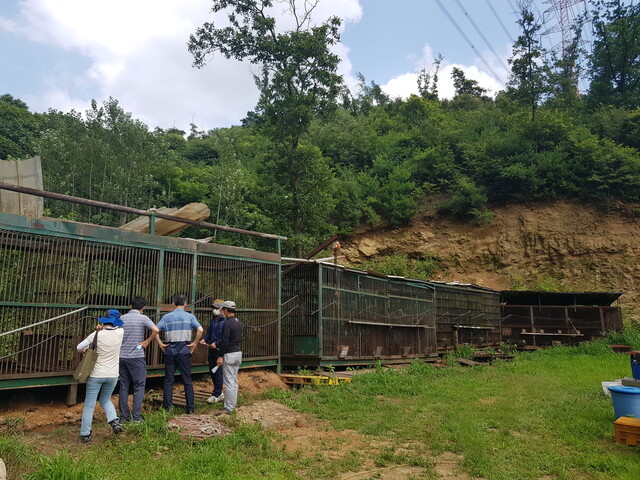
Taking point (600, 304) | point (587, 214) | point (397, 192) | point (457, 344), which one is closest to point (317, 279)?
point (457, 344)

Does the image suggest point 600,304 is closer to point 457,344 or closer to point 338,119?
point 457,344

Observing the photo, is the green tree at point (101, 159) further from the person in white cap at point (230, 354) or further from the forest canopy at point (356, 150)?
the person in white cap at point (230, 354)

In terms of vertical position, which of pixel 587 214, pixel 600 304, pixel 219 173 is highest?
pixel 219 173

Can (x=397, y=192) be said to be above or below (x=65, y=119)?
below

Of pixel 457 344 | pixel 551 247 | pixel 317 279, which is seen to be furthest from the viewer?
pixel 551 247

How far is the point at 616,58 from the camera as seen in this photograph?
109ft

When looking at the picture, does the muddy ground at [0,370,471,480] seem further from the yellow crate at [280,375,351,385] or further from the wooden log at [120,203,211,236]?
the wooden log at [120,203,211,236]

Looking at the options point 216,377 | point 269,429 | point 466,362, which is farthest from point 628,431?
point 466,362

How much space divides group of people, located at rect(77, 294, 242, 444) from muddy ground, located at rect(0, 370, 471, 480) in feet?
1.18

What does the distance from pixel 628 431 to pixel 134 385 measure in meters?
6.32

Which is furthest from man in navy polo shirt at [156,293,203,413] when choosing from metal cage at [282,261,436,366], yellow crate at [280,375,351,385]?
metal cage at [282,261,436,366]

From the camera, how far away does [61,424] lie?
6.84 m

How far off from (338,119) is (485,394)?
108 ft

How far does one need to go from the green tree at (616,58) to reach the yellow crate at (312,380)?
30752 millimetres
